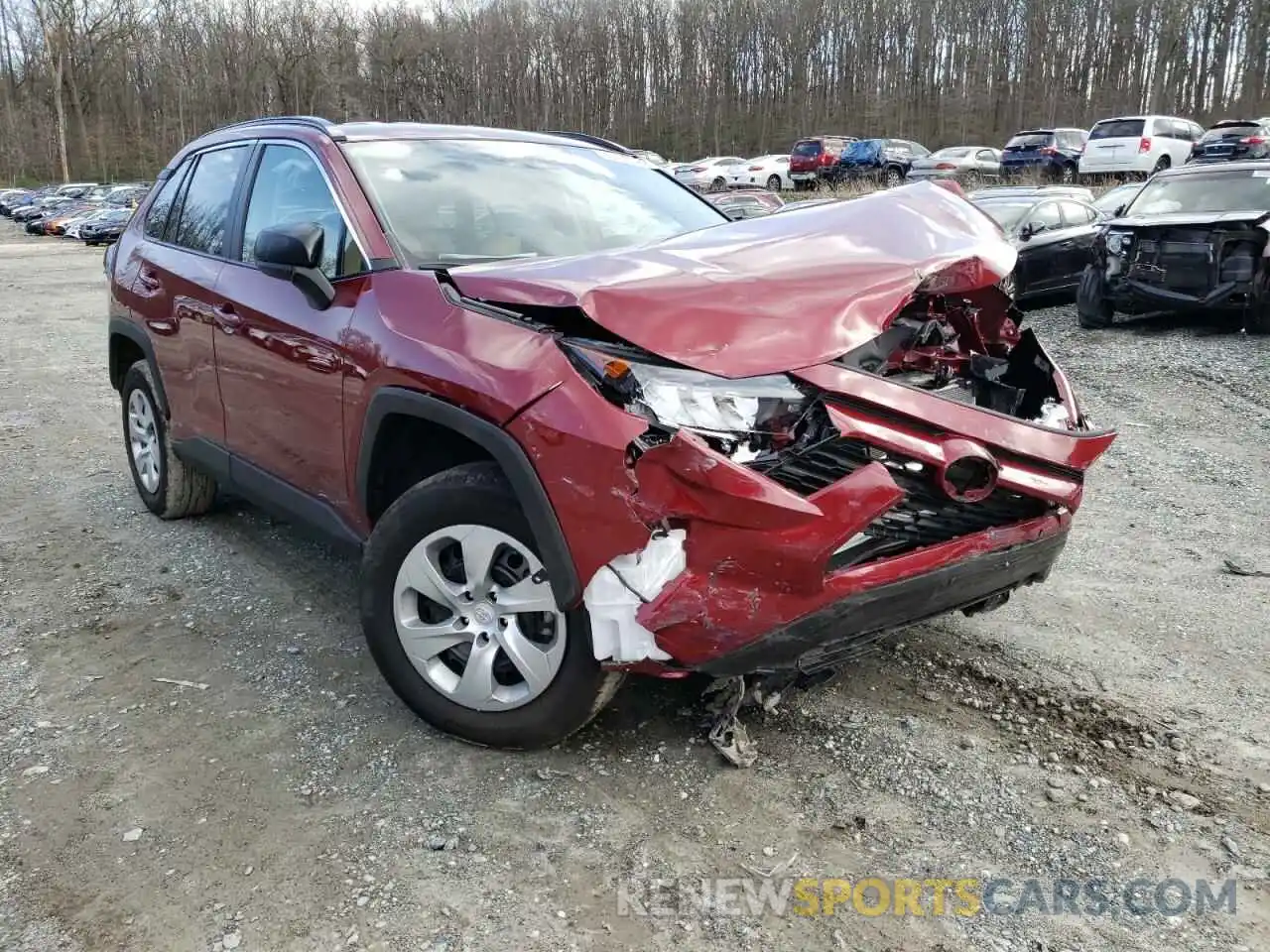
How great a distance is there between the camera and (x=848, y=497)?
2408 millimetres

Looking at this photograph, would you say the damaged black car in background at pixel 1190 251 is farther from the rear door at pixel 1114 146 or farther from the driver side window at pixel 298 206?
the rear door at pixel 1114 146

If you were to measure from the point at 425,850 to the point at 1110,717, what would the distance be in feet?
6.94

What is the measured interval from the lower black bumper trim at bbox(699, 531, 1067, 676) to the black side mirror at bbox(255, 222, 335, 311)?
179 cm

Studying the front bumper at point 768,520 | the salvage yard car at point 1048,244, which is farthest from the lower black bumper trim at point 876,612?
the salvage yard car at point 1048,244

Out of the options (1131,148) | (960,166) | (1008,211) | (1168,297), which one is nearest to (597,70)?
(960,166)

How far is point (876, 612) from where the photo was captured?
2602 mm

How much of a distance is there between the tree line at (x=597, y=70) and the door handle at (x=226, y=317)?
60.2m

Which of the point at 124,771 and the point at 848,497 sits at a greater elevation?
the point at 848,497

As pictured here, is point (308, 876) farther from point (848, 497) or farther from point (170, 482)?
point (170, 482)

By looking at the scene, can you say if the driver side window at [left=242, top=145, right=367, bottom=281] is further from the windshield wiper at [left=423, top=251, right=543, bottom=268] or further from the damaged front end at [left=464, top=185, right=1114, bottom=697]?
the damaged front end at [left=464, top=185, right=1114, bottom=697]

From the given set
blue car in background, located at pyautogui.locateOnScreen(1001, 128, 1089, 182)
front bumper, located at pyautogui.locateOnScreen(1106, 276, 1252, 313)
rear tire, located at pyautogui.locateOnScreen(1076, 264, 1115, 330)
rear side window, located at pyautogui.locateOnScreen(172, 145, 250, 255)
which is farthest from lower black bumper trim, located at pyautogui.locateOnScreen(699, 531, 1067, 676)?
blue car in background, located at pyautogui.locateOnScreen(1001, 128, 1089, 182)

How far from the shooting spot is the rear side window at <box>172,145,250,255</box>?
4.24 meters

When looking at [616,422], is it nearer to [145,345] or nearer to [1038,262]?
[145,345]

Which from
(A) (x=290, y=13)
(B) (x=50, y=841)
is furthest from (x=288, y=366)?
(A) (x=290, y=13)
